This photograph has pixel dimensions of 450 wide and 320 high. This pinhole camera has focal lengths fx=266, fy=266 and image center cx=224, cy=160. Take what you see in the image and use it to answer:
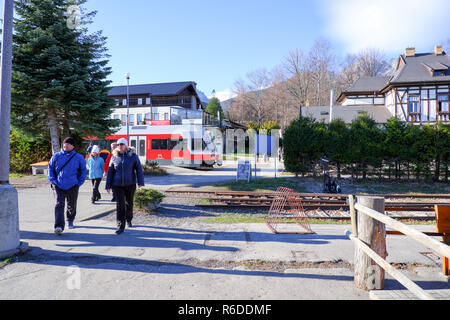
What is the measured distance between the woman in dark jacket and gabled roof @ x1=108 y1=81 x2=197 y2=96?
42979mm

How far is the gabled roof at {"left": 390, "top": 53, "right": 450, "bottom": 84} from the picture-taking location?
104 ft

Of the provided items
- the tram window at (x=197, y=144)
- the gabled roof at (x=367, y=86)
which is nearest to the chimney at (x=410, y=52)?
the gabled roof at (x=367, y=86)

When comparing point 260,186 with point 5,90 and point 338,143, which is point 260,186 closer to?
point 338,143

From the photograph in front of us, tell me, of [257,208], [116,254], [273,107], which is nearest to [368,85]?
[273,107]

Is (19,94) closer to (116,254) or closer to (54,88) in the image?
(54,88)

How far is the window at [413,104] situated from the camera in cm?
3275

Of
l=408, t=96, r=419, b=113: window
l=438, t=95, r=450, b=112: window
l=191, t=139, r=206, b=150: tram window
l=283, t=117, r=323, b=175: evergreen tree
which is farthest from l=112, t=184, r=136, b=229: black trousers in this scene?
l=438, t=95, r=450, b=112: window

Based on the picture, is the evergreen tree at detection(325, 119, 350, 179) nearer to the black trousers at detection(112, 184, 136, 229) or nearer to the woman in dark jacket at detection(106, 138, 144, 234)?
the woman in dark jacket at detection(106, 138, 144, 234)

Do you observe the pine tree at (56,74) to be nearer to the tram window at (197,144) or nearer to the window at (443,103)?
the tram window at (197,144)

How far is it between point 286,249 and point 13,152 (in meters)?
20.2

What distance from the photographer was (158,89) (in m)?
49.6

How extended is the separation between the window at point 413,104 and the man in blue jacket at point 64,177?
38042 millimetres

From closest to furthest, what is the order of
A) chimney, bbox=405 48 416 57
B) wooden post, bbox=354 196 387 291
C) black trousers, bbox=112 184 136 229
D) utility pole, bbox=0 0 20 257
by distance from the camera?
wooden post, bbox=354 196 387 291, utility pole, bbox=0 0 20 257, black trousers, bbox=112 184 136 229, chimney, bbox=405 48 416 57
